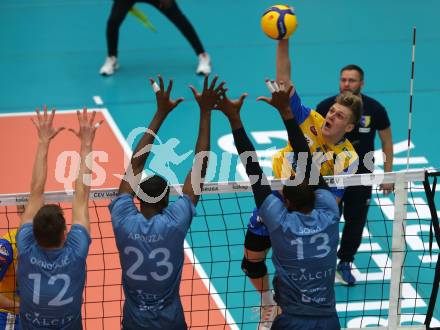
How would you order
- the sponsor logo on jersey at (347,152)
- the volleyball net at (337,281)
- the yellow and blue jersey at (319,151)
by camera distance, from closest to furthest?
the volleyball net at (337,281), the yellow and blue jersey at (319,151), the sponsor logo on jersey at (347,152)

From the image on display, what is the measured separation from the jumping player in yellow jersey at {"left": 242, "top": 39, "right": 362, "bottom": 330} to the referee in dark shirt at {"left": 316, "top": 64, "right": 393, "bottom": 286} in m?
0.90

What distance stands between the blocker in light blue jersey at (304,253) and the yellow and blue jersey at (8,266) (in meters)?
1.87

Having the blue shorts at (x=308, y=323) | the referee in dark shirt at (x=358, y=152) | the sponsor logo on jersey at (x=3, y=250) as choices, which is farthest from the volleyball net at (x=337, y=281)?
the blue shorts at (x=308, y=323)

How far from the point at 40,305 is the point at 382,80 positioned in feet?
29.3

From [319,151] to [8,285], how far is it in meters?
2.74

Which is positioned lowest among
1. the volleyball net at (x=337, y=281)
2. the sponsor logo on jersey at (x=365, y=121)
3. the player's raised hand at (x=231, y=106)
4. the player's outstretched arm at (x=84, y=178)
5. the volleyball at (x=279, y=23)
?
the volleyball net at (x=337, y=281)

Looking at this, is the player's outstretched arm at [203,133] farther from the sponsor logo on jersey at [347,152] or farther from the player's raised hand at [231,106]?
the sponsor logo on jersey at [347,152]

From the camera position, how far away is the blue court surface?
10.7 meters

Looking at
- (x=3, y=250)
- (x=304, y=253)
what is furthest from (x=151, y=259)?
(x=3, y=250)

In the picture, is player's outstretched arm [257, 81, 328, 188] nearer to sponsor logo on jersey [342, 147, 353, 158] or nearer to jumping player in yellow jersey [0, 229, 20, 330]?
sponsor logo on jersey [342, 147, 353, 158]

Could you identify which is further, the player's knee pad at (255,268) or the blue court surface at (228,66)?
the blue court surface at (228,66)

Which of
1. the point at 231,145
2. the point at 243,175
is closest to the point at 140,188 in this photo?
the point at 243,175

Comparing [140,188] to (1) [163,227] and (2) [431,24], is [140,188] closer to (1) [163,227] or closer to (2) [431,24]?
(1) [163,227]

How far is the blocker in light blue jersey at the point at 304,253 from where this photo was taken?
562 centimetres
